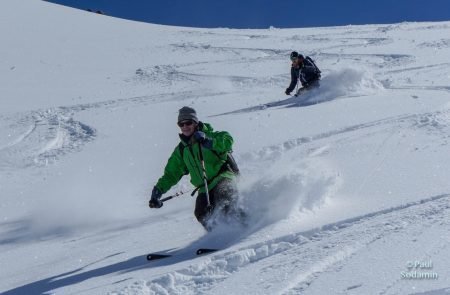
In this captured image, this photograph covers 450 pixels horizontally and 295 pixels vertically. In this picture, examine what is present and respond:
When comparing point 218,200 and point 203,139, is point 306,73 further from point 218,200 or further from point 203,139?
point 203,139

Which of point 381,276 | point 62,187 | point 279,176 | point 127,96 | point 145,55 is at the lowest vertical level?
point 381,276

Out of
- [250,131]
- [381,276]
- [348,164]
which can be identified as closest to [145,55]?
[250,131]

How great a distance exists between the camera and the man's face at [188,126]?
A: 5391mm

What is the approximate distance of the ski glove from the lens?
5.17 metres

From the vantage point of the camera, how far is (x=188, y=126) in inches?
213

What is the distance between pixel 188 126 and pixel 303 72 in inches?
330

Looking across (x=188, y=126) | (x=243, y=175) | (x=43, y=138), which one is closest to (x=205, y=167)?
(x=188, y=126)

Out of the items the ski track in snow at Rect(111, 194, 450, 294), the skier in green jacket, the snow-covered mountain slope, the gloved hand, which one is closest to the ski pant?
the skier in green jacket

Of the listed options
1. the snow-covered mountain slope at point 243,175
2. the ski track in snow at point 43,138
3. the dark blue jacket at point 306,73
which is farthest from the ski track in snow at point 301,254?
the dark blue jacket at point 306,73

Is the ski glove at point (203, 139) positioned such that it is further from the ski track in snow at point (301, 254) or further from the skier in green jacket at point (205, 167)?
the ski track in snow at point (301, 254)

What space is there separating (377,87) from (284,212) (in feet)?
Answer: 29.1

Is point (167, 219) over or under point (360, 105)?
under

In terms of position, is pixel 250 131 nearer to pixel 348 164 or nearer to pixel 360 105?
pixel 360 105

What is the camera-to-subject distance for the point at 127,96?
50.9ft
